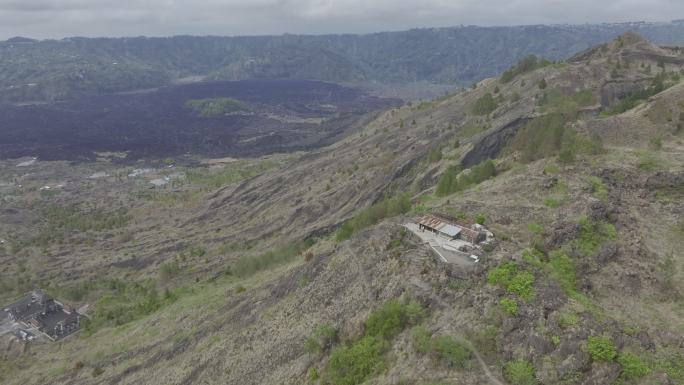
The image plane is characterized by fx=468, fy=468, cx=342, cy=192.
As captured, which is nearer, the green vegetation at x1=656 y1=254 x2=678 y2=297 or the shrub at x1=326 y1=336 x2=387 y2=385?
the shrub at x1=326 y1=336 x2=387 y2=385

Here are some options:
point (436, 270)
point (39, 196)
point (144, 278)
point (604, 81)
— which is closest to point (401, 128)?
point (604, 81)

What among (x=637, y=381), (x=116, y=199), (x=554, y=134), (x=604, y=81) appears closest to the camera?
(x=637, y=381)

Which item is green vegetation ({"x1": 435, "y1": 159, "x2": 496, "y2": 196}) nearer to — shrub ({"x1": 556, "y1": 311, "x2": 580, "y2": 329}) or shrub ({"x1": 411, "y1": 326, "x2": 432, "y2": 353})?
shrub ({"x1": 411, "y1": 326, "x2": 432, "y2": 353})

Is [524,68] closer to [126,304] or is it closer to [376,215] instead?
[376,215]

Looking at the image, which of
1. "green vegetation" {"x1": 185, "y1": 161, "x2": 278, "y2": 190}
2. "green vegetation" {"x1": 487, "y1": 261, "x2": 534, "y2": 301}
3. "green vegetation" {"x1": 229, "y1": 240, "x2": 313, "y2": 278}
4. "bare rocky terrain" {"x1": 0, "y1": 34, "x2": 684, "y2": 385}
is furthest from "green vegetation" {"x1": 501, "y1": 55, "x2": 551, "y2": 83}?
"green vegetation" {"x1": 487, "y1": 261, "x2": 534, "y2": 301}

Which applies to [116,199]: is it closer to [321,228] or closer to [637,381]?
[321,228]

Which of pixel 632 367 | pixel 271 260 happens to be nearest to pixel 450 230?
pixel 632 367
